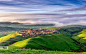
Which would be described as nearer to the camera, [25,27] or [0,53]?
[0,53]

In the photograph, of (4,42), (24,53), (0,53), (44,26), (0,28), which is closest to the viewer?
(0,53)

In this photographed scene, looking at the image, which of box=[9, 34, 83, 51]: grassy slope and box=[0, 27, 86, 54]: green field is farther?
box=[9, 34, 83, 51]: grassy slope

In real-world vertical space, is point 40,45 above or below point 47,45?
above

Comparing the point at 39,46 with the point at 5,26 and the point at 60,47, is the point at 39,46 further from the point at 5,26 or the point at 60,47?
the point at 5,26

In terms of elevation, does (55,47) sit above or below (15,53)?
below

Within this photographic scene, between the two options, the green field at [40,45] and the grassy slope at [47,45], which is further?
the grassy slope at [47,45]

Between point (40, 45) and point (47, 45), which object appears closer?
point (40, 45)

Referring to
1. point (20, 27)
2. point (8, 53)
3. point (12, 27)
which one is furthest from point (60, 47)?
point (12, 27)

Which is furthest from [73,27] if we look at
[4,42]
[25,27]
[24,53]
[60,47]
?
[24,53]

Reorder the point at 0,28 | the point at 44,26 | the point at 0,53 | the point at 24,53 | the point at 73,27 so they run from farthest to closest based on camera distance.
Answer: the point at 73,27 → the point at 44,26 → the point at 0,28 → the point at 24,53 → the point at 0,53
